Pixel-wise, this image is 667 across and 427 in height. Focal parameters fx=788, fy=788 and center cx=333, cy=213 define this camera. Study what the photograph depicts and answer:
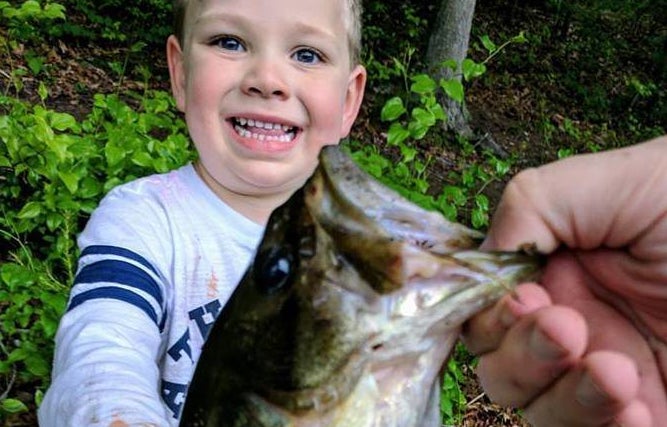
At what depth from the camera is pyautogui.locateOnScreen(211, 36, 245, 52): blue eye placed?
3078 millimetres

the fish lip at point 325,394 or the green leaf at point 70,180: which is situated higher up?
the fish lip at point 325,394

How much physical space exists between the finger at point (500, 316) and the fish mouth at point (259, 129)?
1.65 metres

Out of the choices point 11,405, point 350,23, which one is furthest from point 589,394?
point 11,405

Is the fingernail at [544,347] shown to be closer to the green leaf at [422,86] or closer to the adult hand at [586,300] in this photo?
the adult hand at [586,300]

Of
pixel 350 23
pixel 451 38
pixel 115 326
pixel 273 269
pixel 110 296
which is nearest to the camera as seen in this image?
pixel 273 269

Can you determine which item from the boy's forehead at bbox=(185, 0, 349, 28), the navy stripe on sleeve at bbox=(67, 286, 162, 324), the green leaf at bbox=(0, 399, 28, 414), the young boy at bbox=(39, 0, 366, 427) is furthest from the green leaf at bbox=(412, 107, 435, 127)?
the green leaf at bbox=(0, 399, 28, 414)

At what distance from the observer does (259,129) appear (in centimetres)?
310

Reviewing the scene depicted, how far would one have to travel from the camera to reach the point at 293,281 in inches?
59.9

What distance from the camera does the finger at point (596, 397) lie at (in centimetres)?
139

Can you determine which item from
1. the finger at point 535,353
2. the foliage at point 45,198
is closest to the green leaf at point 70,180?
the foliage at point 45,198

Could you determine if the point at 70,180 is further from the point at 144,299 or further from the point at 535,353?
the point at 535,353

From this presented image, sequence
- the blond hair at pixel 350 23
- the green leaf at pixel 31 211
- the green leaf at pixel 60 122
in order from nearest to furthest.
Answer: the blond hair at pixel 350 23, the green leaf at pixel 31 211, the green leaf at pixel 60 122

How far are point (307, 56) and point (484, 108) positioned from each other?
10316 mm

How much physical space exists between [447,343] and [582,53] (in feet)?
60.7
